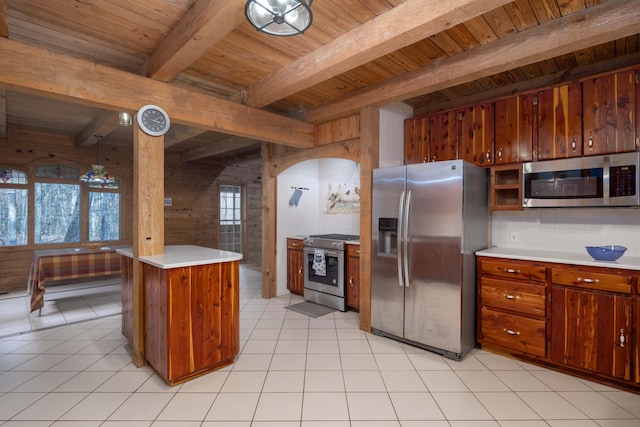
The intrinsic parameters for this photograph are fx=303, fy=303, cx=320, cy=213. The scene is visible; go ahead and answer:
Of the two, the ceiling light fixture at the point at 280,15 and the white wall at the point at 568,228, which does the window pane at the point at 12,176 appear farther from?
the white wall at the point at 568,228

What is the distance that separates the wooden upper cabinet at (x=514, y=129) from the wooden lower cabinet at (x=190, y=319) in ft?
9.11

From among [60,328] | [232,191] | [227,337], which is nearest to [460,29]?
[227,337]

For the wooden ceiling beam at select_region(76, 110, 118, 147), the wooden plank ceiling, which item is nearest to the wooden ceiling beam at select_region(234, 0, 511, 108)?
the wooden plank ceiling

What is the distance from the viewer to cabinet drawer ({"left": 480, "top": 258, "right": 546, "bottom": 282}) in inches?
100

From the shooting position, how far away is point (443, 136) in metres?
3.34

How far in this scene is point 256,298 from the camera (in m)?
4.56

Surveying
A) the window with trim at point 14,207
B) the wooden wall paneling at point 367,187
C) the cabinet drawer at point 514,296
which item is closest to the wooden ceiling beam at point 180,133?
the wooden wall paneling at point 367,187

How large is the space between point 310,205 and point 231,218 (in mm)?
3268

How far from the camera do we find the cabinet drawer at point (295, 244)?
464cm

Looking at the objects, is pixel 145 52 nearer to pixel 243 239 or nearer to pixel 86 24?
pixel 86 24

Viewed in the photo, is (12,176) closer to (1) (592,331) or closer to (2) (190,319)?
(2) (190,319)

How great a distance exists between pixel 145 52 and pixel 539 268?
378 cm

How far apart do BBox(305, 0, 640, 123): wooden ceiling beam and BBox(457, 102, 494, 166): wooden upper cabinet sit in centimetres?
63

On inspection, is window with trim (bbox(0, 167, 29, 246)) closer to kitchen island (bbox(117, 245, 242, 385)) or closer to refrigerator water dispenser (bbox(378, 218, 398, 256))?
kitchen island (bbox(117, 245, 242, 385))
